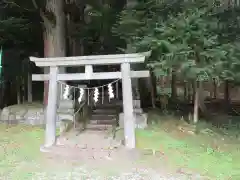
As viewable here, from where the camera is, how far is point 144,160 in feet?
18.7

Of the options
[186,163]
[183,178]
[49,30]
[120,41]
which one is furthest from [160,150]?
[49,30]

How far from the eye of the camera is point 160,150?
6.13 m

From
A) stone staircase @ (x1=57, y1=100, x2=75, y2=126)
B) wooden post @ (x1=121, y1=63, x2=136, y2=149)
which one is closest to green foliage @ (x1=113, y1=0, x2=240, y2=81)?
wooden post @ (x1=121, y1=63, x2=136, y2=149)

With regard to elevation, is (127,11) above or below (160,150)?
above

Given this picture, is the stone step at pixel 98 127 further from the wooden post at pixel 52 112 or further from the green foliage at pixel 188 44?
the green foliage at pixel 188 44

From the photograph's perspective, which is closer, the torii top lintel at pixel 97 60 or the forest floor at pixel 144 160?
the forest floor at pixel 144 160

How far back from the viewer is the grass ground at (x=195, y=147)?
17.8 feet

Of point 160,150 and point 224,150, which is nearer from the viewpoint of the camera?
point 160,150

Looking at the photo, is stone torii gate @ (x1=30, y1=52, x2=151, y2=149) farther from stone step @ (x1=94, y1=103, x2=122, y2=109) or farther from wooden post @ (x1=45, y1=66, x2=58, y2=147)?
stone step @ (x1=94, y1=103, x2=122, y2=109)

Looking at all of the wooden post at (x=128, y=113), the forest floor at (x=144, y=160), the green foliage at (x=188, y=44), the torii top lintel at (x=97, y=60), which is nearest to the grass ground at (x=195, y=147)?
the forest floor at (x=144, y=160)

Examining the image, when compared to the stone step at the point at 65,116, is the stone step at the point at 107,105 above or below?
above

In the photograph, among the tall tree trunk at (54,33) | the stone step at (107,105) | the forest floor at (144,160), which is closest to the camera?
the forest floor at (144,160)

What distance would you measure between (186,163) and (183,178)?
2.24ft

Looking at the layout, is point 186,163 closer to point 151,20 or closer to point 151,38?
point 151,38
